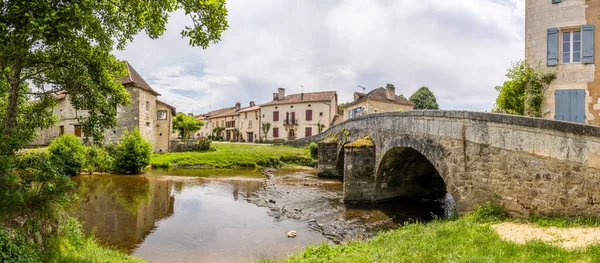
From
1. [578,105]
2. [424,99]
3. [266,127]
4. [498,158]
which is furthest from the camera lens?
[424,99]

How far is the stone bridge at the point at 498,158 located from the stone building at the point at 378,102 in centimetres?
2099

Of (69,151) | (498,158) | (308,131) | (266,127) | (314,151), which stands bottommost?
(314,151)

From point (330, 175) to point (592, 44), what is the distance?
14128 mm

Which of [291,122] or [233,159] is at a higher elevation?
[291,122]

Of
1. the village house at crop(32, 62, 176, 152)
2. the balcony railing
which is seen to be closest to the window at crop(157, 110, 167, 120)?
the village house at crop(32, 62, 176, 152)

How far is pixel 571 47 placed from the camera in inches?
439

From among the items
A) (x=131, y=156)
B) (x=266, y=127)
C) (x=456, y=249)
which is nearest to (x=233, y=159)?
(x=131, y=156)

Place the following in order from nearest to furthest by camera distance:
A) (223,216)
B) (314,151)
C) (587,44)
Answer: (587,44)
(223,216)
(314,151)

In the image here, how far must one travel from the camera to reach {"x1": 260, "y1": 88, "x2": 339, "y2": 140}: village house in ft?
134

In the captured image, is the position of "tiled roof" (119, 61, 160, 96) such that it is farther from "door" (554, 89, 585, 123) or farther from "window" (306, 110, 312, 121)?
"door" (554, 89, 585, 123)

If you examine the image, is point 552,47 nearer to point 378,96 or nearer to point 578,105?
point 578,105

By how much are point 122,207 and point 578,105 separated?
16.3m

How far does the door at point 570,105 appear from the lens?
35.5 feet

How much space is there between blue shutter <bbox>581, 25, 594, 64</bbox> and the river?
6738 millimetres
